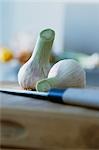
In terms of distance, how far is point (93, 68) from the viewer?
5.95ft

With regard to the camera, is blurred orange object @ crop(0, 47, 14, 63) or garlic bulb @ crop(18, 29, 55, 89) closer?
garlic bulb @ crop(18, 29, 55, 89)

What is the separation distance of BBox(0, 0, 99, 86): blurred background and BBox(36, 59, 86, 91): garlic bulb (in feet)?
4.22

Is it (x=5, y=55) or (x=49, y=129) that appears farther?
(x=5, y=55)

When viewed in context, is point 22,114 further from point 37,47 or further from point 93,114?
point 37,47

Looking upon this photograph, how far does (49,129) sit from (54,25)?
1.72 metres

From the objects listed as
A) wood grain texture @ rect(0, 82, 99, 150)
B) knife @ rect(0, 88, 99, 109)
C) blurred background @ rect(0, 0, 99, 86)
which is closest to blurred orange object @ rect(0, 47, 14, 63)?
blurred background @ rect(0, 0, 99, 86)

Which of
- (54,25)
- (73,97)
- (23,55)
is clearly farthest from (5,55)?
(73,97)

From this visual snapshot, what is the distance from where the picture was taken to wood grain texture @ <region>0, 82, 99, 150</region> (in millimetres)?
432

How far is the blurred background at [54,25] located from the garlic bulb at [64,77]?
4.22ft

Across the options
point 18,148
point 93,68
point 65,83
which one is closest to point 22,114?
point 18,148

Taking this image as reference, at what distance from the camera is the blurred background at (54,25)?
2.00 metres

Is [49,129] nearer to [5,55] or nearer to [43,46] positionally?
[43,46]

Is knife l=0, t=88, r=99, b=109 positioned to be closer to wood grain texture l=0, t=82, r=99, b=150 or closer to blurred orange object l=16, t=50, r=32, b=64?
wood grain texture l=0, t=82, r=99, b=150

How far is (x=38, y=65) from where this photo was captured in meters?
0.69
